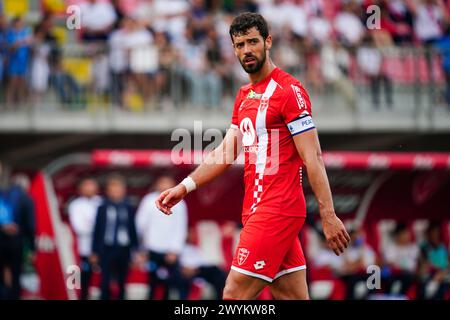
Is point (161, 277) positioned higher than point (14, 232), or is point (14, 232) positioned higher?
point (14, 232)

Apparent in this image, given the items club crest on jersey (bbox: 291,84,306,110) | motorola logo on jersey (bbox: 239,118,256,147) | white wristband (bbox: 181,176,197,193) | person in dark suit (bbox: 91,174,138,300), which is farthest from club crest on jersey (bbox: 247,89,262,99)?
person in dark suit (bbox: 91,174,138,300)

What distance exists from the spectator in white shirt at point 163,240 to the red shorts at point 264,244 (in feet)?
24.2

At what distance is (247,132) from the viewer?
7.92 meters

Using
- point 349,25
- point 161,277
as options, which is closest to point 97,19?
point 349,25

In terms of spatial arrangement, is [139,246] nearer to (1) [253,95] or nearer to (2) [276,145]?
(1) [253,95]

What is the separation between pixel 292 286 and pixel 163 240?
295 inches

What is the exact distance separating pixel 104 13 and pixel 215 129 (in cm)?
289

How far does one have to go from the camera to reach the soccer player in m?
7.53

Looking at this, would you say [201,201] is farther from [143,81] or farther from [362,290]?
[362,290]

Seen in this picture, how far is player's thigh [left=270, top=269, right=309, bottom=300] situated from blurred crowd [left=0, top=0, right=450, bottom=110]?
32.9 ft

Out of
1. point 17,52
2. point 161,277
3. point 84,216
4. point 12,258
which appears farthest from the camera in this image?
point 17,52

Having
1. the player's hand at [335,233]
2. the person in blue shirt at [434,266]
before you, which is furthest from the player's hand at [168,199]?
the person in blue shirt at [434,266]

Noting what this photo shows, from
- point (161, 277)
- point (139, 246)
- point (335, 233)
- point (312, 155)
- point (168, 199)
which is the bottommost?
point (161, 277)

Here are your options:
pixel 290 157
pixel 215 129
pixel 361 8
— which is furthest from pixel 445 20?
pixel 290 157
